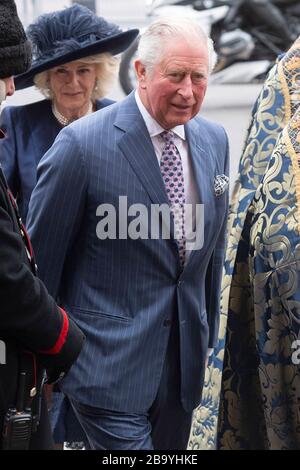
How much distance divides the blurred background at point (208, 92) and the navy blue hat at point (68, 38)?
4389 mm

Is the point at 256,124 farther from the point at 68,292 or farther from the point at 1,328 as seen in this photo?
the point at 1,328

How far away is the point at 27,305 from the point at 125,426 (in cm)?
83

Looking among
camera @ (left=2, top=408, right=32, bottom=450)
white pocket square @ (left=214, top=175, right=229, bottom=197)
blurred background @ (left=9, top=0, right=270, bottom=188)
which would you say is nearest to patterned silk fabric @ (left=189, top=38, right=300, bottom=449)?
white pocket square @ (left=214, top=175, right=229, bottom=197)

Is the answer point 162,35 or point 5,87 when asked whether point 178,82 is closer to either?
point 162,35

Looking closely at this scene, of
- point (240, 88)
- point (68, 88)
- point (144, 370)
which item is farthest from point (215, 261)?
point (240, 88)

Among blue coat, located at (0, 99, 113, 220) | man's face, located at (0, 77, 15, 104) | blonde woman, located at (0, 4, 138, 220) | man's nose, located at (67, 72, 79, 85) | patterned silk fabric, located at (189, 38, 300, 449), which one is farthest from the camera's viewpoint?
man's nose, located at (67, 72, 79, 85)

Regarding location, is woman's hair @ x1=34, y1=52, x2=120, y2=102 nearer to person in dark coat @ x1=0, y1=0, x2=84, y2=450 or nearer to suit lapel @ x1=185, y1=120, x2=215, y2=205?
suit lapel @ x1=185, y1=120, x2=215, y2=205

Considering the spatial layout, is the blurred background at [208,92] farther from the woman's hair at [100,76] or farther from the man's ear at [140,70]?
the man's ear at [140,70]

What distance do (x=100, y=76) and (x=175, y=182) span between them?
1144 millimetres

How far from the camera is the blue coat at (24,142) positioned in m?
3.91

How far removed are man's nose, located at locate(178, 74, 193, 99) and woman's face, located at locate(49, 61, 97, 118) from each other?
3.37ft

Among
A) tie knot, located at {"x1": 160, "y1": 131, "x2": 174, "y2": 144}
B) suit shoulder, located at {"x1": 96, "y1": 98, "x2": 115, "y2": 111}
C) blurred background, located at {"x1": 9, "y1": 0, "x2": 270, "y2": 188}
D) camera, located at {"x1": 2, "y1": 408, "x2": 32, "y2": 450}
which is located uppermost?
blurred background, located at {"x1": 9, "y1": 0, "x2": 270, "y2": 188}

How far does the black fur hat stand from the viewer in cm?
250

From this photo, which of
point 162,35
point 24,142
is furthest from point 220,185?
point 24,142
